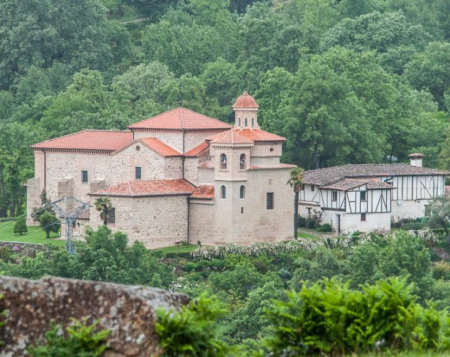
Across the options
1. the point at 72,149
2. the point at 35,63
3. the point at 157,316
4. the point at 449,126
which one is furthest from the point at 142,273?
the point at 35,63

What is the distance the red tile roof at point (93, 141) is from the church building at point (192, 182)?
0.13 metres

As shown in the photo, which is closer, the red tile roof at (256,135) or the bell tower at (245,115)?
the red tile roof at (256,135)

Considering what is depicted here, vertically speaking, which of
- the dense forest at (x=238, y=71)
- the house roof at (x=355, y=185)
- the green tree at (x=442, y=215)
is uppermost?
the dense forest at (x=238, y=71)

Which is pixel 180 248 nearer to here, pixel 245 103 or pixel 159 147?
pixel 159 147

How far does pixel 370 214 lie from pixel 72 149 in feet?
48.5

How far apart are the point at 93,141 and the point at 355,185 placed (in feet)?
42.4

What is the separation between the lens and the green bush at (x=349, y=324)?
1945 cm

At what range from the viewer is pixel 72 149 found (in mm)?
73188

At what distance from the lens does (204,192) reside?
67.8 m

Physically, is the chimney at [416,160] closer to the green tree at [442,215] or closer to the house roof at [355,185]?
the house roof at [355,185]

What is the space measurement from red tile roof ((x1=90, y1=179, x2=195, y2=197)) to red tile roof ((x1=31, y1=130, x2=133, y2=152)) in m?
4.51

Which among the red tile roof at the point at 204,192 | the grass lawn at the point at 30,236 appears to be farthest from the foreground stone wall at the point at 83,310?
the grass lawn at the point at 30,236

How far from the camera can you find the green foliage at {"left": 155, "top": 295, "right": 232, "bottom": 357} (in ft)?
59.6

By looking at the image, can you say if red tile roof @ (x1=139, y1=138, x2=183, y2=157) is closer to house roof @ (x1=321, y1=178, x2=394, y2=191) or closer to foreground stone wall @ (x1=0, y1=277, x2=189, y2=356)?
house roof @ (x1=321, y1=178, x2=394, y2=191)
